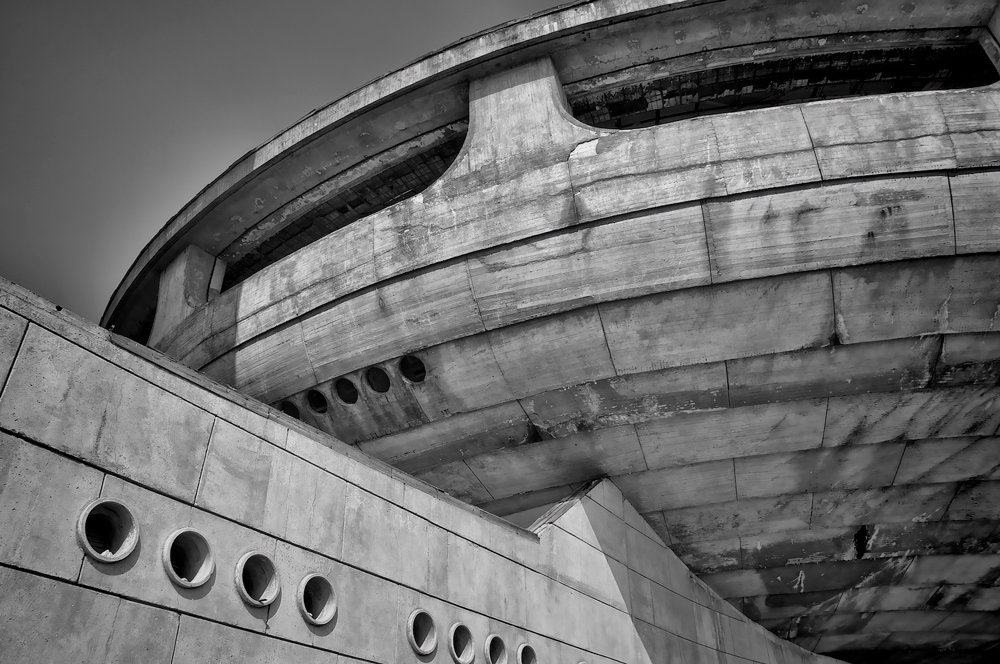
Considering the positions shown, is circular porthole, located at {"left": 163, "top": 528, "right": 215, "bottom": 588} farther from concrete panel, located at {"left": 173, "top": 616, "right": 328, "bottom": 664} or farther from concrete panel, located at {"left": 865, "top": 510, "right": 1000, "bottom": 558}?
concrete panel, located at {"left": 865, "top": 510, "right": 1000, "bottom": 558}

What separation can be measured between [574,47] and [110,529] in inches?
296

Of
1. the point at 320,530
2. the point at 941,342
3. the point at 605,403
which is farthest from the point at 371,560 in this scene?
the point at 941,342

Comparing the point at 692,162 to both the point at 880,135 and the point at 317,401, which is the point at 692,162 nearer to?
the point at 880,135

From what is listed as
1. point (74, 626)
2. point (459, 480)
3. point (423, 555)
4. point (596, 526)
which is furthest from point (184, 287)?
point (74, 626)

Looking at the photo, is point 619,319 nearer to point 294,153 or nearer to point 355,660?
point 355,660

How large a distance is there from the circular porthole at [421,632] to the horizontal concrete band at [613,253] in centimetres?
340

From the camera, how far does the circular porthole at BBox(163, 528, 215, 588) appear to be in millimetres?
4070

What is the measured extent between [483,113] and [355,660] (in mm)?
6488

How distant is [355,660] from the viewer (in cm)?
488

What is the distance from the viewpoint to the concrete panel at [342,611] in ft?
14.9

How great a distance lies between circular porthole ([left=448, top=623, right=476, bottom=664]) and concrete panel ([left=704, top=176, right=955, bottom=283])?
14.1ft

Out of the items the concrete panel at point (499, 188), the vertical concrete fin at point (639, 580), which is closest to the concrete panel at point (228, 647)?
the vertical concrete fin at point (639, 580)

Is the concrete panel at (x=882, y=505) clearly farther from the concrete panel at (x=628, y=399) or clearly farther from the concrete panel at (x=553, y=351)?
the concrete panel at (x=553, y=351)

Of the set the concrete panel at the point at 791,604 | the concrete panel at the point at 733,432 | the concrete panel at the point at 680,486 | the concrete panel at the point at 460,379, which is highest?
the concrete panel at the point at 460,379
